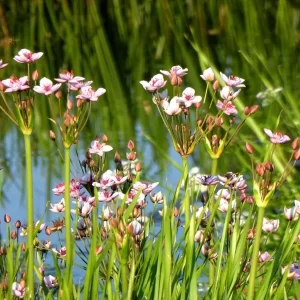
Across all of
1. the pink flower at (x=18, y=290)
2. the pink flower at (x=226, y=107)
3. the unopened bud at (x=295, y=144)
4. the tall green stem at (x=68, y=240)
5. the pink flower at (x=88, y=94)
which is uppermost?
the pink flower at (x=88, y=94)

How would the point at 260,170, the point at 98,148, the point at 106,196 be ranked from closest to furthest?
the point at 260,170
the point at 106,196
the point at 98,148

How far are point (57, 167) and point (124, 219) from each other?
387 cm

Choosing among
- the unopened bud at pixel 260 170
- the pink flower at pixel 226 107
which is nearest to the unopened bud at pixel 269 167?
the unopened bud at pixel 260 170

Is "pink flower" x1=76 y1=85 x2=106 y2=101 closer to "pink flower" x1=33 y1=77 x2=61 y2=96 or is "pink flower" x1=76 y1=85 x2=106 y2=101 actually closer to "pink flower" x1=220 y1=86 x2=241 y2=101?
"pink flower" x1=33 y1=77 x2=61 y2=96

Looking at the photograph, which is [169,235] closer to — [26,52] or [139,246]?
[139,246]

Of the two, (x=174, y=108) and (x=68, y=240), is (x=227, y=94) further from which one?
(x=68, y=240)

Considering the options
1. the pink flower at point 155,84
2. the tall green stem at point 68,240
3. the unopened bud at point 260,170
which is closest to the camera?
the unopened bud at point 260,170

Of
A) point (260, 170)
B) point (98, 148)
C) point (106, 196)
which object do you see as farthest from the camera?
point (98, 148)

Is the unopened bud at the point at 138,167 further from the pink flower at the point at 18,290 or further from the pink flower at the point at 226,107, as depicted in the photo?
the pink flower at the point at 18,290

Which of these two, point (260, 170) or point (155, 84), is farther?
point (155, 84)

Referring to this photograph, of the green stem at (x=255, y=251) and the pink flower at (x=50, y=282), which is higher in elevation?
the green stem at (x=255, y=251)

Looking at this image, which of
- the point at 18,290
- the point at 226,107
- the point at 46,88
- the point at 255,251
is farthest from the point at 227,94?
the point at 18,290

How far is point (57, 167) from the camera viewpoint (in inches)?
224

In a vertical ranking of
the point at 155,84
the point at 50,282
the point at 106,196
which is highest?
the point at 155,84
